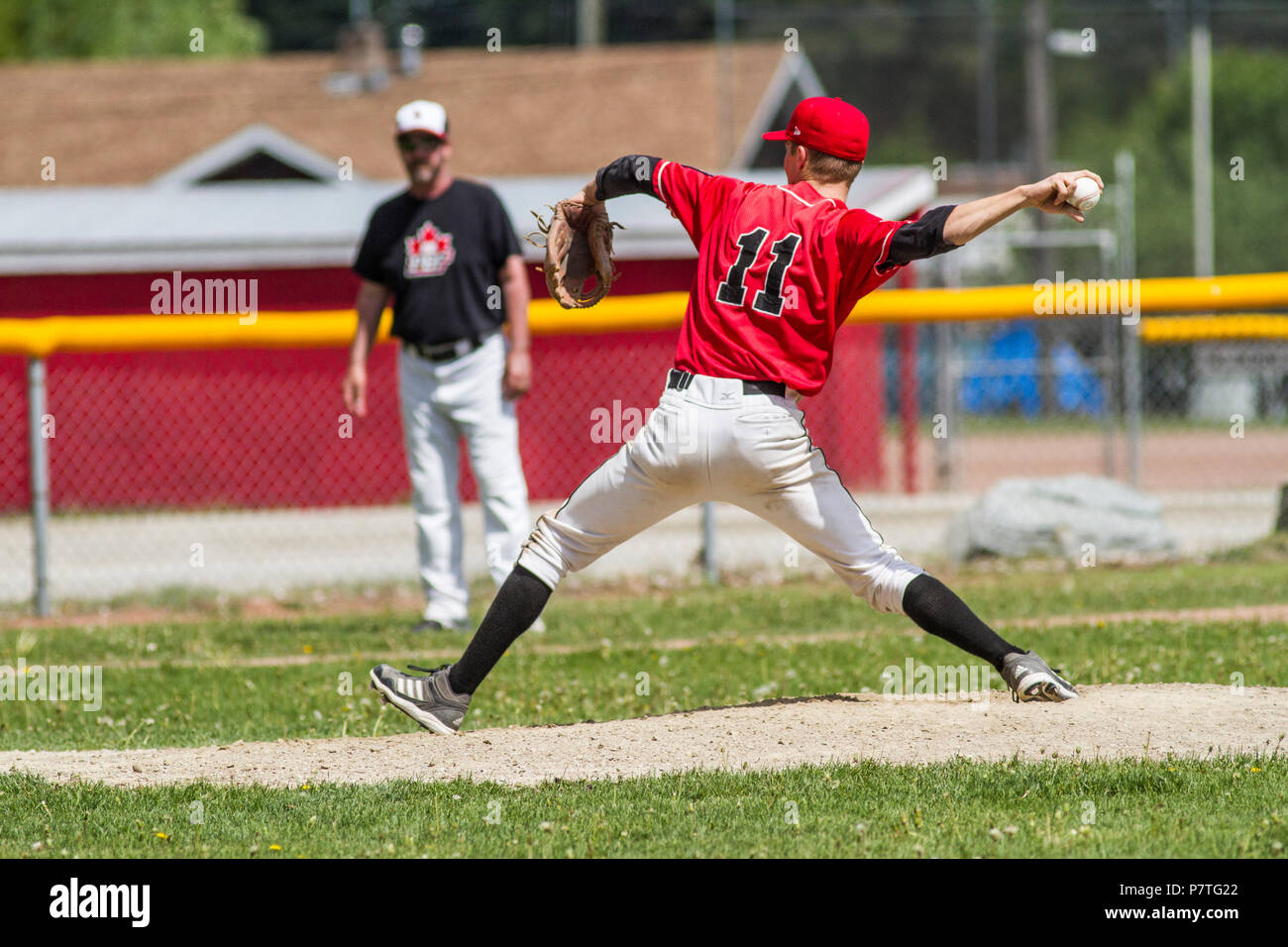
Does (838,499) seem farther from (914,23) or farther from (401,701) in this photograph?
(914,23)

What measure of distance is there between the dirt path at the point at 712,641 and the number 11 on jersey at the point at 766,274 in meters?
2.80

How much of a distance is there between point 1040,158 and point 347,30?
456 inches

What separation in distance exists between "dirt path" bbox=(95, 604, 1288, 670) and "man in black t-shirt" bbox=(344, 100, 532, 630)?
1.73 feet

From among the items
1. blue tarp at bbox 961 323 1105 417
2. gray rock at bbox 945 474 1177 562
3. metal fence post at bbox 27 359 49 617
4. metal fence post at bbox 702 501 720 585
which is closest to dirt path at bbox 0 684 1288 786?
metal fence post at bbox 27 359 49 617

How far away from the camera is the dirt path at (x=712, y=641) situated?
24.9ft

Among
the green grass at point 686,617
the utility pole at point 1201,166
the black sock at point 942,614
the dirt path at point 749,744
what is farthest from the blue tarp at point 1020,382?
the black sock at point 942,614

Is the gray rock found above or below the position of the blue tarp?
below

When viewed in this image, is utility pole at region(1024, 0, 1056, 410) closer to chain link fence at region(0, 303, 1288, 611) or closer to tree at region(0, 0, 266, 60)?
chain link fence at region(0, 303, 1288, 611)

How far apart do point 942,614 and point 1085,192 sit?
141cm

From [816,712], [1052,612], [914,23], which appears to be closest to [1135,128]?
[914,23]

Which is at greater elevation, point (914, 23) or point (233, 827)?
point (914, 23)

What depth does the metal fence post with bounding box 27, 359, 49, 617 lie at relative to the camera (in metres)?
9.16

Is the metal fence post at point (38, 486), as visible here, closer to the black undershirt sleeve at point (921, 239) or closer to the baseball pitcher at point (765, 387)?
the baseball pitcher at point (765, 387)

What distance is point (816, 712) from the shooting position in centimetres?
563
